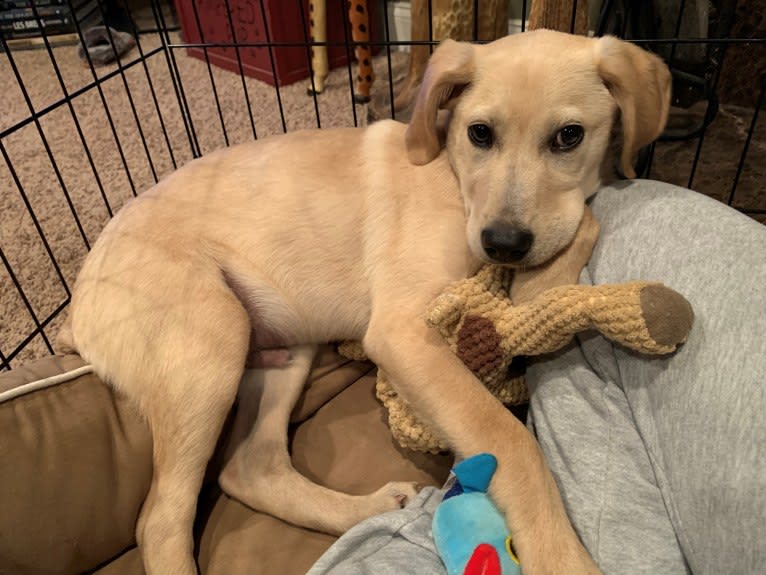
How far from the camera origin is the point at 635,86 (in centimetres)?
126

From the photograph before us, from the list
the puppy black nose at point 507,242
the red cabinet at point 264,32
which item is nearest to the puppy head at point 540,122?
the puppy black nose at point 507,242

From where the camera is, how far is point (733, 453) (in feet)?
3.05

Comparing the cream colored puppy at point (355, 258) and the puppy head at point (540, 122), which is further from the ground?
the puppy head at point (540, 122)

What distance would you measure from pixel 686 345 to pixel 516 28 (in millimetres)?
2790

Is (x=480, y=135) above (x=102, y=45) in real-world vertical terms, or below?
above

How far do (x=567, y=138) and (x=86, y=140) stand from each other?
2.85 metres

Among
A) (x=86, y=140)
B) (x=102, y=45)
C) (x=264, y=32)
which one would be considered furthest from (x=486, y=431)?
(x=102, y=45)

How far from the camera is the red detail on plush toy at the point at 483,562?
1025 mm

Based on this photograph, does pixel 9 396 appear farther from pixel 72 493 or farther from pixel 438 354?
pixel 438 354

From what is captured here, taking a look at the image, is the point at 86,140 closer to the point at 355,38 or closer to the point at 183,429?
the point at 355,38

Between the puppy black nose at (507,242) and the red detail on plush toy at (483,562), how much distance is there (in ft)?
1.81

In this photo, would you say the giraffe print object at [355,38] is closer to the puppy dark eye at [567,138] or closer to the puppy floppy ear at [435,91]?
the puppy floppy ear at [435,91]

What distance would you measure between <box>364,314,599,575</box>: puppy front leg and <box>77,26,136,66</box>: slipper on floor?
3.63 m

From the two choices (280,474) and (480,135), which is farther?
(280,474)
